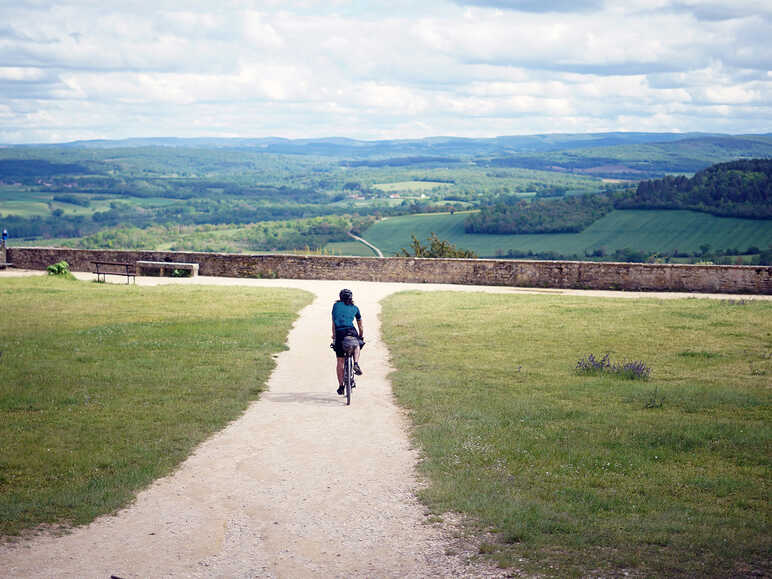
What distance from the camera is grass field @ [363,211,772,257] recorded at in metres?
74.2

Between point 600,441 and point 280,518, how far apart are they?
12.7 ft

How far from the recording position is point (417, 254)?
34.8 metres

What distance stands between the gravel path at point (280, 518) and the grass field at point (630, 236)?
68.7m

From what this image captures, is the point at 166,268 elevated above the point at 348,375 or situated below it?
above

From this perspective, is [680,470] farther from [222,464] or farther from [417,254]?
[417,254]

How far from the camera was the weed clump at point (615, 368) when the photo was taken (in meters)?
11.8

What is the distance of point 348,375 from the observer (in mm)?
10445

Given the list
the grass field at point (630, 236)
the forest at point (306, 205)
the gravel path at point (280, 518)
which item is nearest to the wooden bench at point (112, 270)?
the forest at point (306, 205)

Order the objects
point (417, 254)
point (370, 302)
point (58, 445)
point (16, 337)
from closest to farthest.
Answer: point (58, 445), point (16, 337), point (370, 302), point (417, 254)

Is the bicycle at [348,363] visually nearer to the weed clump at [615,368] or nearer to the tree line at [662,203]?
the weed clump at [615,368]

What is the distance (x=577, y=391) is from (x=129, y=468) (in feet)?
20.8

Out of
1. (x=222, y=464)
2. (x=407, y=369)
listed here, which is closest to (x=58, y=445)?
(x=222, y=464)

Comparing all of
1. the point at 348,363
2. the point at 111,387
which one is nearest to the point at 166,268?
the point at 111,387

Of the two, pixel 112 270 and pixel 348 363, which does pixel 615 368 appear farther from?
pixel 112 270
